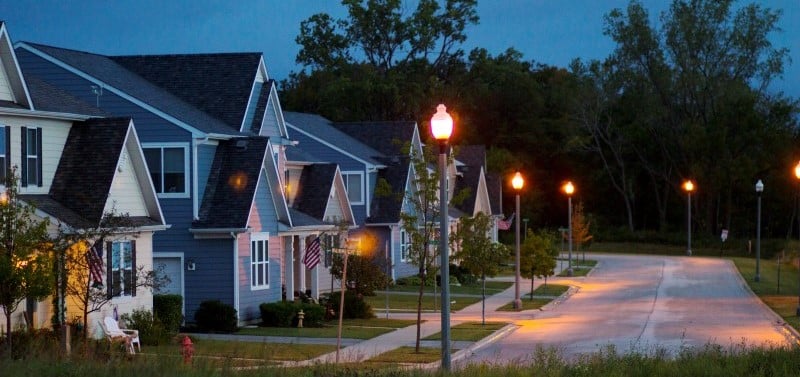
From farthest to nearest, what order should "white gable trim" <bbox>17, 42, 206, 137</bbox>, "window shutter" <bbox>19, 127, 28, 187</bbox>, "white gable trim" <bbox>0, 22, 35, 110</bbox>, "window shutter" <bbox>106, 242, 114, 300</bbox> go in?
"white gable trim" <bbox>17, 42, 206, 137</bbox> → "window shutter" <bbox>106, 242, 114, 300</bbox> → "window shutter" <bbox>19, 127, 28, 187</bbox> → "white gable trim" <bbox>0, 22, 35, 110</bbox>

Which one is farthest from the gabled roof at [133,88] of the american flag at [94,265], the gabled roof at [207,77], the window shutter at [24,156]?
the american flag at [94,265]

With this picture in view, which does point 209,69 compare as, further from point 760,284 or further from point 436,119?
point 760,284

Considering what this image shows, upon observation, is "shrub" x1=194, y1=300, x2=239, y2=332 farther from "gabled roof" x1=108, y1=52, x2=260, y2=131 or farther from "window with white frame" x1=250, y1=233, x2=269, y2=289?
"gabled roof" x1=108, y1=52, x2=260, y2=131

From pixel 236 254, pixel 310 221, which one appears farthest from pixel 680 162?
pixel 236 254

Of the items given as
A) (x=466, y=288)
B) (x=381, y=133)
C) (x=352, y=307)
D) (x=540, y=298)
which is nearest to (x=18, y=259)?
(x=352, y=307)

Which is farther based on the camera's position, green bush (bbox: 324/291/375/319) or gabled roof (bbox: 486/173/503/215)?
gabled roof (bbox: 486/173/503/215)

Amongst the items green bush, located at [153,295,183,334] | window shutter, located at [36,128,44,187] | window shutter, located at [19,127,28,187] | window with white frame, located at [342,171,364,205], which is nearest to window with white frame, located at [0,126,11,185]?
window shutter, located at [19,127,28,187]

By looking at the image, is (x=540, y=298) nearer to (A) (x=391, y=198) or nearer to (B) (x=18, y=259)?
(A) (x=391, y=198)

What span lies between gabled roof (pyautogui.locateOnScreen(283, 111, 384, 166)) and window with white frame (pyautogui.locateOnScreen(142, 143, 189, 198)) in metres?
19.9

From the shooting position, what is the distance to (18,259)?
24516 millimetres

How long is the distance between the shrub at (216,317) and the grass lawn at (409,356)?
6500 mm

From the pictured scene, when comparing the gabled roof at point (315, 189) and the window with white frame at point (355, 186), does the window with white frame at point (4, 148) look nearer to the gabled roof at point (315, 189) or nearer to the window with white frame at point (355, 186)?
the gabled roof at point (315, 189)

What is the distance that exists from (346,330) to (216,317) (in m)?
3.72

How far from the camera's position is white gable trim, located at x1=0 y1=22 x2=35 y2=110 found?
92.5ft
